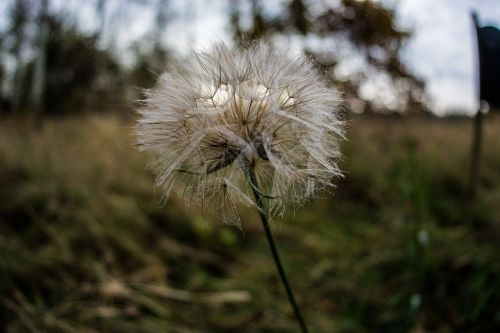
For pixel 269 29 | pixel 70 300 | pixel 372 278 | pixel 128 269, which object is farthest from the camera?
pixel 269 29

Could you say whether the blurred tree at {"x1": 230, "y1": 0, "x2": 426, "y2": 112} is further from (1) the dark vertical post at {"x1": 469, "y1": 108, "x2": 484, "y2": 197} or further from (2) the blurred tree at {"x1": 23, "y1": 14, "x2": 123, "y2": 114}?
(2) the blurred tree at {"x1": 23, "y1": 14, "x2": 123, "y2": 114}

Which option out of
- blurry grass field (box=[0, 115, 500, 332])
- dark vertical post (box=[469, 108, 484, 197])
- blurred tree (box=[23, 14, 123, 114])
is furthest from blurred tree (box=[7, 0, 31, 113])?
dark vertical post (box=[469, 108, 484, 197])

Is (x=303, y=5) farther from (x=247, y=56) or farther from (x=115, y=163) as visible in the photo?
(x=247, y=56)

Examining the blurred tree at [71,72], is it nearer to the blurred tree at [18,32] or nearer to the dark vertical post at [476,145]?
the blurred tree at [18,32]

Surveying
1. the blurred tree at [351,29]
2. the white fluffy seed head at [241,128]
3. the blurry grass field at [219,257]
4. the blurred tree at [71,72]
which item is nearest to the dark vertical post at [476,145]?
the blurry grass field at [219,257]

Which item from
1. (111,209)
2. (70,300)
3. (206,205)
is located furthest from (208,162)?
(111,209)

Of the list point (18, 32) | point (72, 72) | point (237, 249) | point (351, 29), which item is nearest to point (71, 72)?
point (72, 72)
